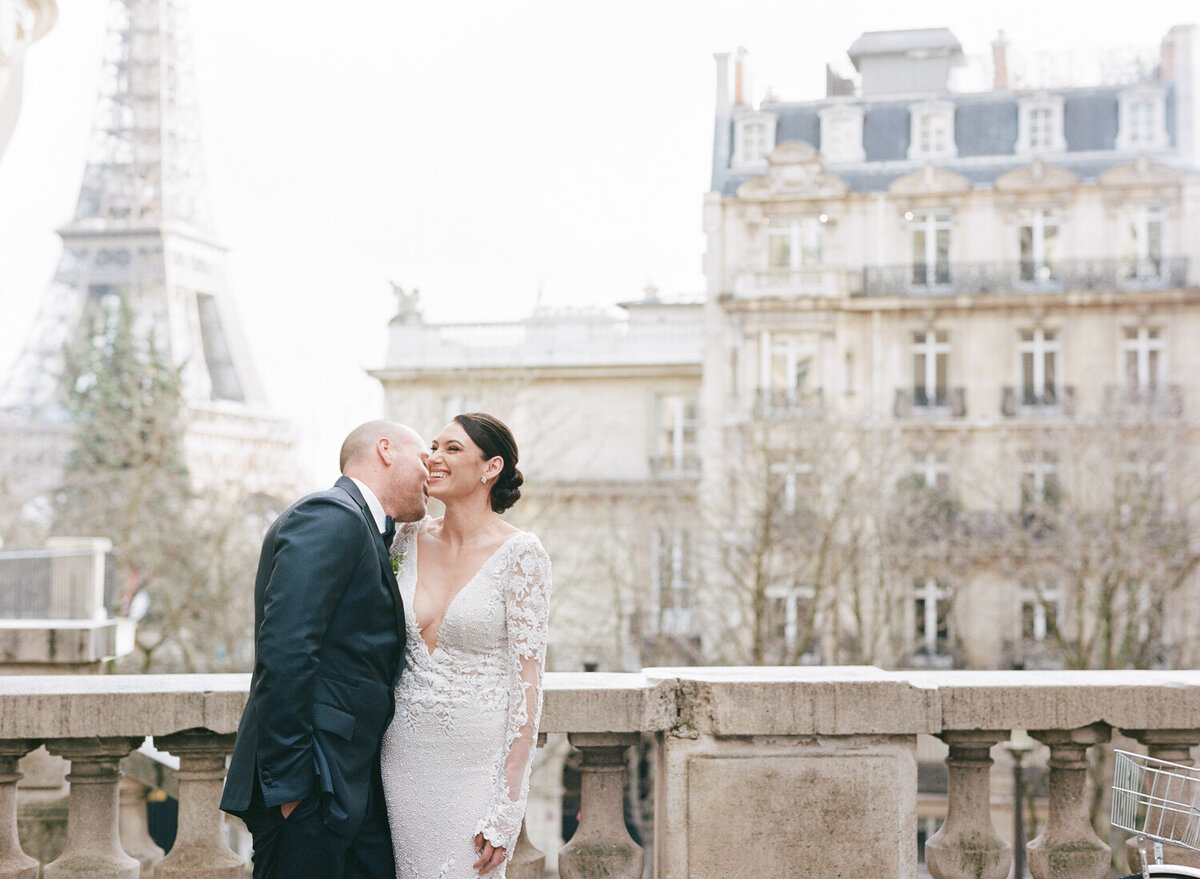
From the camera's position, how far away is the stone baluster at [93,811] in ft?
12.3

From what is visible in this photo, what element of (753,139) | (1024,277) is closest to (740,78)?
(753,139)

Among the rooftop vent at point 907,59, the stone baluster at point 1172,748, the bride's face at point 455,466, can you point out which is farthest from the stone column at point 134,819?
the rooftop vent at point 907,59

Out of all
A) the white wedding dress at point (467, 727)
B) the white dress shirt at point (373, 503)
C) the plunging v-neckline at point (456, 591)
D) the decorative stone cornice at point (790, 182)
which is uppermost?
the decorative stone cornice at point (790, 182)

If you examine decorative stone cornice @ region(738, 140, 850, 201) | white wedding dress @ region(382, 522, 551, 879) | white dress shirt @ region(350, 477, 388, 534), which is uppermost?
decorative stone cornice @ region(738, 140, 850, 201)

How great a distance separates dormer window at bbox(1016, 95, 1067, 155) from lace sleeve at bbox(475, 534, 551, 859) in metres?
31.9

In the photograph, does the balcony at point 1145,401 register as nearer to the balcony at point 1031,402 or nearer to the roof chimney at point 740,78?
the balcony at point 1031,402

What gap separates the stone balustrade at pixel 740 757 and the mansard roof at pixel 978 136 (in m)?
29.2

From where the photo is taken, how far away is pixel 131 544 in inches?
1060

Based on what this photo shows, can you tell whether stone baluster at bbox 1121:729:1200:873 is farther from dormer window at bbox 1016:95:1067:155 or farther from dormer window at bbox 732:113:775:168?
dormer window at bbox 1016:95:1067:155

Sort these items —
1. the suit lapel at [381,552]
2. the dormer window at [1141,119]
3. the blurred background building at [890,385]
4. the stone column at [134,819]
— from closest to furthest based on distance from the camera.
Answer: the suit lapel at [381,552] < the stone column at [134,819] < the blurred background building at [890,385] < the dormer window at [1141,119]

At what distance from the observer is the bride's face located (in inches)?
134

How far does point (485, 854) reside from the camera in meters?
3.26

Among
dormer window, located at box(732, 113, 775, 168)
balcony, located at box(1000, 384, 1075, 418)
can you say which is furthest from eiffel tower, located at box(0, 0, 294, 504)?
balcony, located at box(1000, 384, 1075, 418)

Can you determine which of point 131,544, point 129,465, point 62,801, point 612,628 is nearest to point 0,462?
point 129,465
